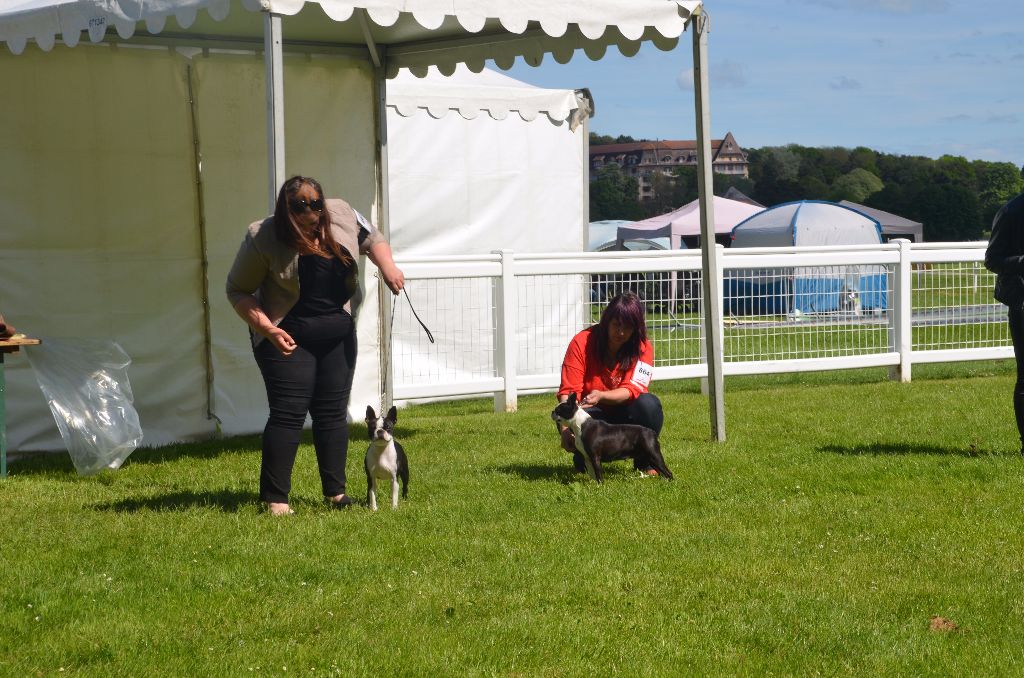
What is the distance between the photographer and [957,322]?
13.5m

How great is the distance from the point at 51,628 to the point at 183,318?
16.3 feet

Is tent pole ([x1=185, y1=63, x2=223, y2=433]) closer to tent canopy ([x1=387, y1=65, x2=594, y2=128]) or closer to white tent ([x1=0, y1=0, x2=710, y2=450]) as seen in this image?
white tent ([x1=0, y1=0, x2=710, y2=450])

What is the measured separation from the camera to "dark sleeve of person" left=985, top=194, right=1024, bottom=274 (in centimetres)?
780

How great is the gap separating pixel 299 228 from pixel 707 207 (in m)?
3.34

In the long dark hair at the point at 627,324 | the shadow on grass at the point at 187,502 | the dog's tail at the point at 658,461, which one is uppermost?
the long dark hair at the point at 627,324

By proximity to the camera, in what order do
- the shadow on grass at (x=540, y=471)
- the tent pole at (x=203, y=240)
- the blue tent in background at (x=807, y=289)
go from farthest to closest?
the blue tent in background at (x=807, y=289)
the tent pole at (x=203, y=240)
the shadow on grass at (x=540, y=471)

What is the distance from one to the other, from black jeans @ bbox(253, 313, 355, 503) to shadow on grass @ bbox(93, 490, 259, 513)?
0.36 meters

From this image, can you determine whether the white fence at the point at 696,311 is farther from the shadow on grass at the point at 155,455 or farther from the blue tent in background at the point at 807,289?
the shadow on grass at the point at 155,455

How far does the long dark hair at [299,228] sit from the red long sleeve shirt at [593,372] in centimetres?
188

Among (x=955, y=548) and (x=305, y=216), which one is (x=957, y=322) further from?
(x=305, y=216)

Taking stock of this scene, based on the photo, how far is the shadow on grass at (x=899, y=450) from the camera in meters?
8.34

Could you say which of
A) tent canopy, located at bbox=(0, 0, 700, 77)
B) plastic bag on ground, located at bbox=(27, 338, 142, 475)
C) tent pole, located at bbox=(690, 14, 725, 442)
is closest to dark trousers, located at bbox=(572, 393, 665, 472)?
tent pole, located at bbox=(690, 14, 725, 442)

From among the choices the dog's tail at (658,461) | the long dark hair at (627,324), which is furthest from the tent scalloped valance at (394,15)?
the dog's tail at (658,461)

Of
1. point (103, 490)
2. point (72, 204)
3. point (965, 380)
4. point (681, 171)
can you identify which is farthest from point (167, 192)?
point (681, 171)
